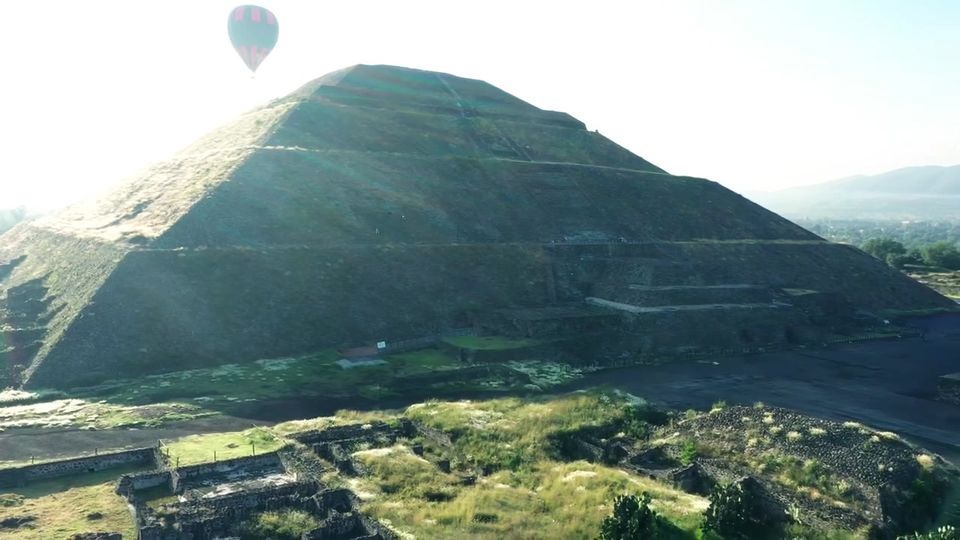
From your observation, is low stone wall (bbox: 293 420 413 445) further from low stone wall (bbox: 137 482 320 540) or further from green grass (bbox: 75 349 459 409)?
green grass (bbox: 75 349 459 409)

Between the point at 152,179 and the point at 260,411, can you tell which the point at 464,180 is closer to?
the point at 152,179

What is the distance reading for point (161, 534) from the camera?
19.4 metres

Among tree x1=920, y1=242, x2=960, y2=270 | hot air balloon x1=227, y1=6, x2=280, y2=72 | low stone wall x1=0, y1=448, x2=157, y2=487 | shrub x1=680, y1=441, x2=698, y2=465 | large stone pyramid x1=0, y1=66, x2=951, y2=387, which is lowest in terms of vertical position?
tree x1=920, y1=242, x2=960, y2=270

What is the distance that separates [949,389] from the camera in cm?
3703

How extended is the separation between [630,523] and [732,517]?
12.9 ft

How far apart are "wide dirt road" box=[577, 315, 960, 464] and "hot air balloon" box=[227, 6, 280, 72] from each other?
Result: 4435cm

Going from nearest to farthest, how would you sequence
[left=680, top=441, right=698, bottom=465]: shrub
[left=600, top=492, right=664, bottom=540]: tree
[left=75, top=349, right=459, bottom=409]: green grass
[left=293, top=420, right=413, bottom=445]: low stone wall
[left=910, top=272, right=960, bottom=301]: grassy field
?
1. [left=600, top=492, right=664, bottom=540]: tree
2. [left=680, top=441, right=698, bottom=465]: shrub
3. [left=293, top=420, right=413, bottom=445]: low stone wall
4. [left=75, top=349, right=459, bottom=409]: green grass
5. [left=910, top=272, right=960, bottom=301]: grassy field

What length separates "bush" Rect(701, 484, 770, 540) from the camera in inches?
798

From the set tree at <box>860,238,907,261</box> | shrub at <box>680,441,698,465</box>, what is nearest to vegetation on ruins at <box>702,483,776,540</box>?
shrub at <box>680,441,698,465</box>

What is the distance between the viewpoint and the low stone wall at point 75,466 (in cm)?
2433

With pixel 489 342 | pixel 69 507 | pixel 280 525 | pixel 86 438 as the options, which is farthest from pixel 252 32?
pixel 280 525

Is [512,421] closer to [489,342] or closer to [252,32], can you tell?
[489,342]

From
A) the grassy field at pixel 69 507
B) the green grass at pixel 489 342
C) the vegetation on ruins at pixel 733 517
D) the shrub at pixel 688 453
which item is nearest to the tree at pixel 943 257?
Answer: the green grass at pixel 489 342

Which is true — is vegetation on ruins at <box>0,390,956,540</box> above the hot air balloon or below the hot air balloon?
below
